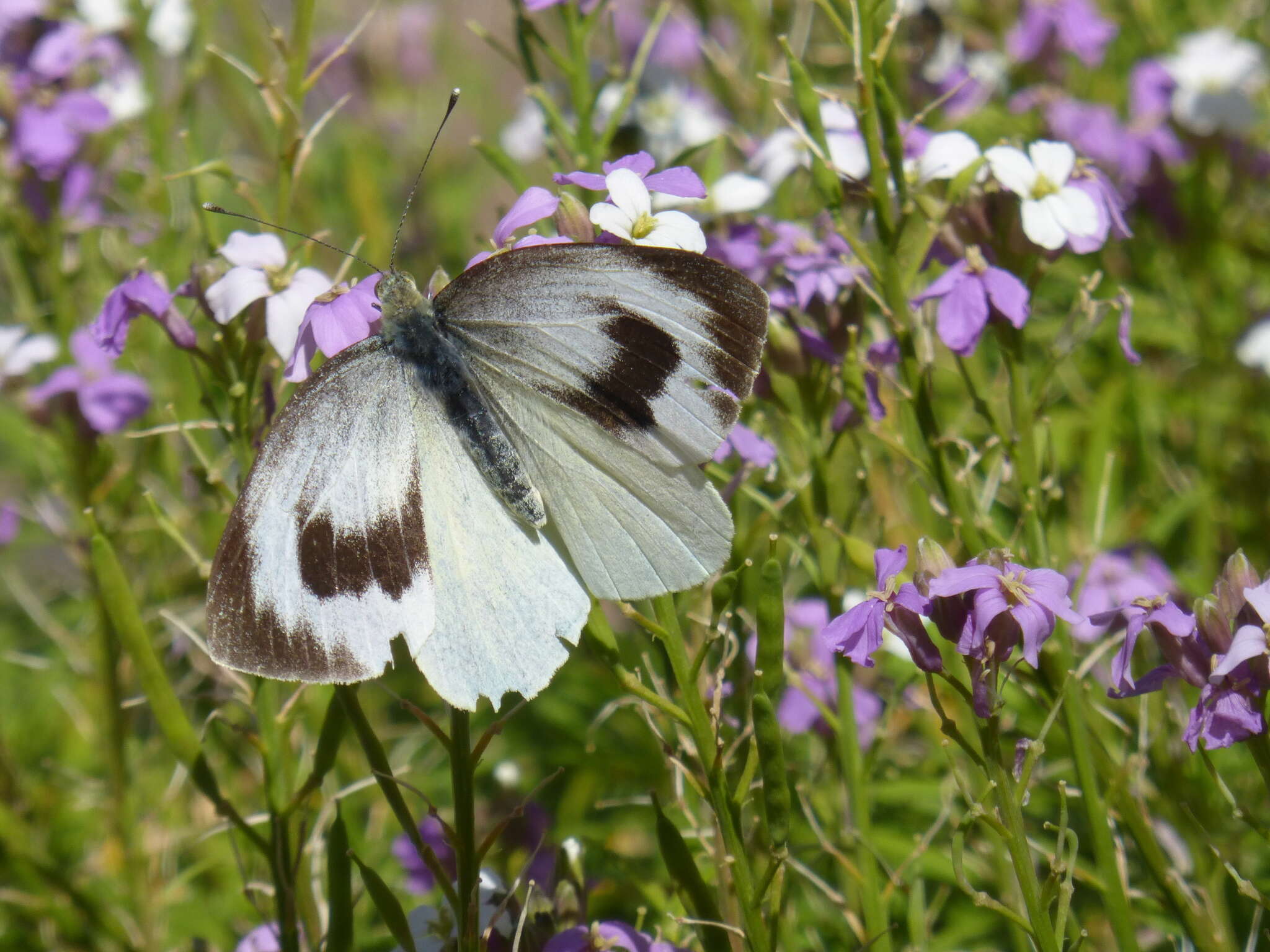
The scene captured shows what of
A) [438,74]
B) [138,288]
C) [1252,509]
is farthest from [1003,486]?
[438,74]

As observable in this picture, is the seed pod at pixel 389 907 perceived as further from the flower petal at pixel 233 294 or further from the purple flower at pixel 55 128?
the purple flower at pixel 55 128

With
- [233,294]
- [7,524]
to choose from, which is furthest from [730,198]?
[7,524]

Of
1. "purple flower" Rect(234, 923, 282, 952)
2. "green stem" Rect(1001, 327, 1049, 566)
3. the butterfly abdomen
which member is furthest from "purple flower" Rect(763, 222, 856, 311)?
"purple flower" Rect(234, 923, 282, 952)

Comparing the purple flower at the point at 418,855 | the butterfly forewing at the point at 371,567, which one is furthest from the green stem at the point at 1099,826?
the purple flower at the point at 418,855

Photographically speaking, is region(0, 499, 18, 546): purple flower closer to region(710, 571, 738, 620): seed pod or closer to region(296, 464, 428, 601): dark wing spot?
region(296, 464, 428, 601): dark wing spot

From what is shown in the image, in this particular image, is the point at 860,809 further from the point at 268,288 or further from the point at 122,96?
the point at 122,96
